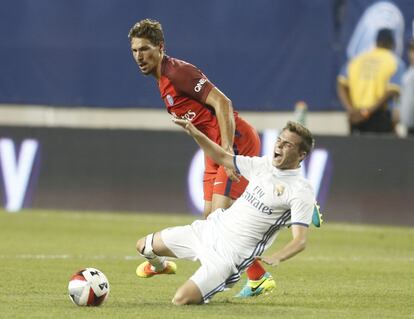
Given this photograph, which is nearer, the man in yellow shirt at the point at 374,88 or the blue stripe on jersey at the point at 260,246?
the blue stripe on jersey at the point at 260,246

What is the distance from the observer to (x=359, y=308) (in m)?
9.74

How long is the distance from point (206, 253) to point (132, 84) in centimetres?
1187

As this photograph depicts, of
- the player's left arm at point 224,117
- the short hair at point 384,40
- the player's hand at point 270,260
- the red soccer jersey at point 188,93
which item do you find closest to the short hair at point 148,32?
the red soccer jersey at point 188,93

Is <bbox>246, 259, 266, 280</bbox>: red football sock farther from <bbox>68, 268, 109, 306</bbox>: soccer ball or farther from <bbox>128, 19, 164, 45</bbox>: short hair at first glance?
<bbox>128, 19, 164, 45</bbox>: short hair

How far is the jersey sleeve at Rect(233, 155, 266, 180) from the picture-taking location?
31.6ft

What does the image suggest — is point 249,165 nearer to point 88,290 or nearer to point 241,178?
point 241,178

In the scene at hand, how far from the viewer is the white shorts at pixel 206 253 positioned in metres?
9.37

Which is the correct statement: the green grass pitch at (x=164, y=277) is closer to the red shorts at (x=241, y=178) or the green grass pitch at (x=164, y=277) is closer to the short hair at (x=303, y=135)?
the red shorts at (x=241, y=178)

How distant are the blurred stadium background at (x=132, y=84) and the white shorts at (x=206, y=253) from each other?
8.46m

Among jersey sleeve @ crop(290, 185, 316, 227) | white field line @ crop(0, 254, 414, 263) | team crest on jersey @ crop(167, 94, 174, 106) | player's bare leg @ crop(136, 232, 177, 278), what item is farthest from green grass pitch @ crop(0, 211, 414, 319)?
team crest on jersey @ crop(167, 94, 174, 106)

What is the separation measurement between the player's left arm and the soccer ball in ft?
5.39

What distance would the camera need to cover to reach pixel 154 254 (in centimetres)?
1030

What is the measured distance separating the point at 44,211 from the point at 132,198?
129cm

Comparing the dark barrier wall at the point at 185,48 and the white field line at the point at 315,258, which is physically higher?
the dark barrier wall at the point at 185,48
